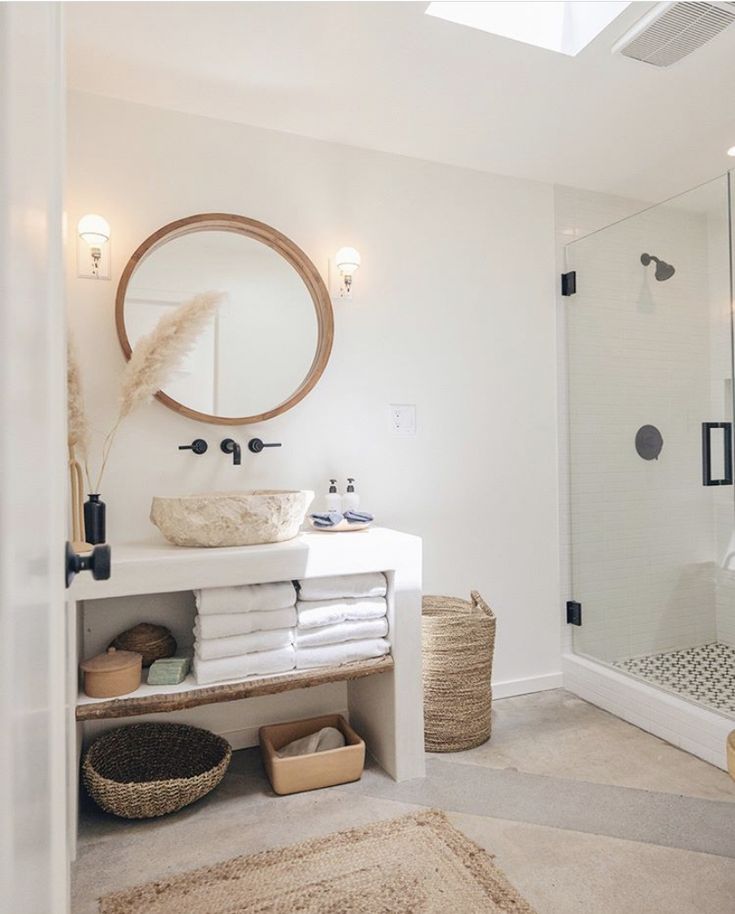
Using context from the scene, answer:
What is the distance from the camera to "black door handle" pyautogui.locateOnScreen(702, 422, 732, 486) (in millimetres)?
2426

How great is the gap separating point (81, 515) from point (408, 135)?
1.91 m

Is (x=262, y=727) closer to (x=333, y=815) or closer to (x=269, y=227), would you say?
(x=333, y=815)

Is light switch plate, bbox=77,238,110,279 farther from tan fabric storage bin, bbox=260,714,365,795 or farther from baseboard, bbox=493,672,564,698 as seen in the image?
baseboard, bbox=493,672,564,698

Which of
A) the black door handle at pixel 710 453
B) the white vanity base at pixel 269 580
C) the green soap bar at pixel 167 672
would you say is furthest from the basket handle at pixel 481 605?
the green soap bar at pixel 167 672

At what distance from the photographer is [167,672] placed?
1.91 meters

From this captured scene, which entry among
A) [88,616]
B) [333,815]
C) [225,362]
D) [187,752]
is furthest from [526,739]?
[225,362]

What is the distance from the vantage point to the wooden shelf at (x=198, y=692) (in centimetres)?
178

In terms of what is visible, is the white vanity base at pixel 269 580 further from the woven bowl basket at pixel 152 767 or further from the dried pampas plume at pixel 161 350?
the dried pampas plume at pixel 161 350

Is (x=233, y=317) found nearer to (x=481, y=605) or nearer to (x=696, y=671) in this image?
(x=481, y=605)

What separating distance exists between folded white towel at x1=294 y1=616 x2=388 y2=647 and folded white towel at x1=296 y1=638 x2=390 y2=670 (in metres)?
0.02

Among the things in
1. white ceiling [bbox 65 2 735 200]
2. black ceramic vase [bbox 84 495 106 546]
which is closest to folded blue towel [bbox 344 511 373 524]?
black ceramic vase [bbox 84 495 106 546]

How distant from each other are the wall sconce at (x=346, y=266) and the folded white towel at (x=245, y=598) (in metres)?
1.21

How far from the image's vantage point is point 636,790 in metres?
2.03

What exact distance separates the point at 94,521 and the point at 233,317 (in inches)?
36.5
